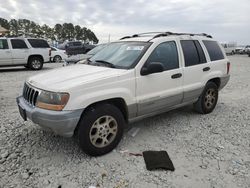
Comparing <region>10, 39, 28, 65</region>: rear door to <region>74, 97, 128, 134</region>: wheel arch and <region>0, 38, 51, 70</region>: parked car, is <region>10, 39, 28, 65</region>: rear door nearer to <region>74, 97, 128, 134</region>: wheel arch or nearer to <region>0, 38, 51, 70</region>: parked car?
<region>0, 38, 51, 70</region>: parked car

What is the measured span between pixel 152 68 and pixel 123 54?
68 cm

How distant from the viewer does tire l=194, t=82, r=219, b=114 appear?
524cm

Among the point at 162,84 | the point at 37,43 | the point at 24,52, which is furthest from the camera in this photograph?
the point at 37,43

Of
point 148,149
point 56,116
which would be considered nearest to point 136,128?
point 148,149

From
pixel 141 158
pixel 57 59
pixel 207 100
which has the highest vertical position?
pixel 57 59

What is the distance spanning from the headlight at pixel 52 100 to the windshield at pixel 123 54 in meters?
1.15

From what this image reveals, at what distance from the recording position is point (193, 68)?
187 inches

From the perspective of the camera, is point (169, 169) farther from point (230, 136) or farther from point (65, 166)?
point (230, 136)

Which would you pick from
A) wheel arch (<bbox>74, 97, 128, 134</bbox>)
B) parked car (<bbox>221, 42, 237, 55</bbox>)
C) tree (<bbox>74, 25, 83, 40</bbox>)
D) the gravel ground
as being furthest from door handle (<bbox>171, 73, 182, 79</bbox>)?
tree (<bbox>74, 25, 83, 40</bbox>)

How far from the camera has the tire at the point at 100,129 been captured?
329 centimetres

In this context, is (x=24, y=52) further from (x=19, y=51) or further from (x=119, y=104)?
(x=119, y=104)

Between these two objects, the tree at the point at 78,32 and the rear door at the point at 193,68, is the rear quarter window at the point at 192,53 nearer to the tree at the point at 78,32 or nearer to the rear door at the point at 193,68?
the rear door at the point at 193,68

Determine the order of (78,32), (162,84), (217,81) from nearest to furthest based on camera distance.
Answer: (162,84), (217,81), (78,32)

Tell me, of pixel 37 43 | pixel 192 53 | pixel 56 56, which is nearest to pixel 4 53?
pixel 37 43
